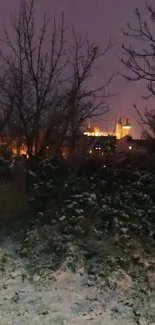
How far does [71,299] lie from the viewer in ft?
24.1

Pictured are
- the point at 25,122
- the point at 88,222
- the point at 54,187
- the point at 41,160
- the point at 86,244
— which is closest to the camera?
the point at 86,244

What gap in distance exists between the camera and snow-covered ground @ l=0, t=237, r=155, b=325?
6813 millimetres

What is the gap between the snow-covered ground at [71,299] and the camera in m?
6.81

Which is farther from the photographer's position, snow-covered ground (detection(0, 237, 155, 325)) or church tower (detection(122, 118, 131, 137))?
church tower (detection(122, 118, 131, 137))

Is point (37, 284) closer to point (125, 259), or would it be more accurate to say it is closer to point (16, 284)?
point (16, 284)

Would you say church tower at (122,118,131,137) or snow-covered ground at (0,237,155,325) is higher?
church tower at (122,118,131,137)

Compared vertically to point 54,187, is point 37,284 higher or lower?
lower

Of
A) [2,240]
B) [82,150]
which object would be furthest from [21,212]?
[82,150]

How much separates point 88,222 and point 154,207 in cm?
181

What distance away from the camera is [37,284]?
7816 millimetres

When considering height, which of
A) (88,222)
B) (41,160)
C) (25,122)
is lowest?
(88,222)

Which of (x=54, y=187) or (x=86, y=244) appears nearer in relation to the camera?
(x=86, y=244)

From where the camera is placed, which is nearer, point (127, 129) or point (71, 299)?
point (71, 299)

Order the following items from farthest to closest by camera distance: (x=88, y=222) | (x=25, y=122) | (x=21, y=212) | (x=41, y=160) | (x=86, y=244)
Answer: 1. (x=25, y=122)
2. (x=41, y=160)
3. (x=21, y=212)
4. (x=88, y=222)
5. (x=86, y=244)
